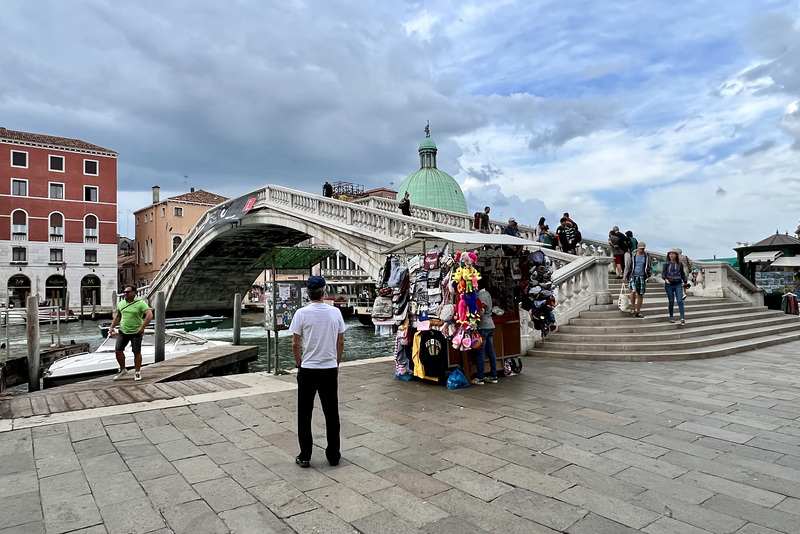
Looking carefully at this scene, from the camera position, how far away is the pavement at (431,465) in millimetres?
2760

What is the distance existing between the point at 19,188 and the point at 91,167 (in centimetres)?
489

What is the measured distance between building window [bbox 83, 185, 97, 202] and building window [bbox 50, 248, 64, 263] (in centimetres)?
431

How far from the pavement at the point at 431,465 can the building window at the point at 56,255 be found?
39798mm

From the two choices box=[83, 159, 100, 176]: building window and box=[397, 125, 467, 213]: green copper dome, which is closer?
box=[83, 159, 100, 176]: building window

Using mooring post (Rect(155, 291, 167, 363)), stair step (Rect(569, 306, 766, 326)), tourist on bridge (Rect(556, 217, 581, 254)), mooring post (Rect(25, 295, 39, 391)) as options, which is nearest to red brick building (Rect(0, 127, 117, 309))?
mooring post (Rect(155, 291, 167, 363))

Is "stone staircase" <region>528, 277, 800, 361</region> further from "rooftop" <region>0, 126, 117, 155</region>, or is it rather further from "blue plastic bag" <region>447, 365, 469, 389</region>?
"rooftop" <region>0, 126, 117, 155</region>

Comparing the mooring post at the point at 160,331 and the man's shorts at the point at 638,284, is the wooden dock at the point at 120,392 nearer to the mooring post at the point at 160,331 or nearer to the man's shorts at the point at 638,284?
the mooring post at the point at 160,331

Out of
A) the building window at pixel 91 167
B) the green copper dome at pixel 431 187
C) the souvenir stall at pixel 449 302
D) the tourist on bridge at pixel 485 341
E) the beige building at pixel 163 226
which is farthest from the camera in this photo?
the green copper dome at pixel 431 187

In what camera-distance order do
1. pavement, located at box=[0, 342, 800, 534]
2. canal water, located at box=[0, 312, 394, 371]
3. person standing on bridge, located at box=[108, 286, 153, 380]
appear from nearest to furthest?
pavement, located at box=[0, 342, 800, 534]
person standing on bridge, located at box=[108, 286, 153, 380]
canal water, located at box=[0, 312, 394, 371]

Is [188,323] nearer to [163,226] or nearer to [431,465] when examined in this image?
[163,226]

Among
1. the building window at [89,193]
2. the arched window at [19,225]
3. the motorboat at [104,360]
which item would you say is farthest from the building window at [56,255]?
the motorboat at [104,360]

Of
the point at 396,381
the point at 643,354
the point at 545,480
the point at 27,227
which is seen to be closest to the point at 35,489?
the point at 545,480

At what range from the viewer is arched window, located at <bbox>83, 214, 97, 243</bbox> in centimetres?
3950

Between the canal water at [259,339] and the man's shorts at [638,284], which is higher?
the man's shorts at [638,284]
